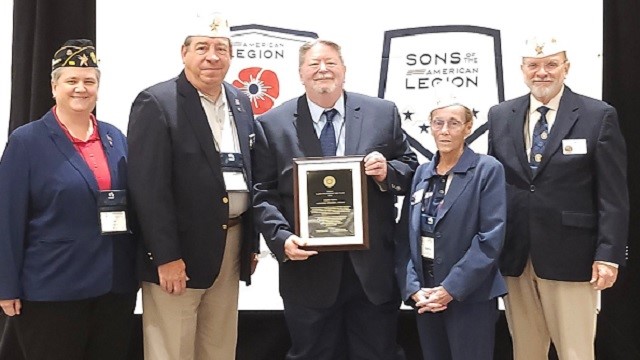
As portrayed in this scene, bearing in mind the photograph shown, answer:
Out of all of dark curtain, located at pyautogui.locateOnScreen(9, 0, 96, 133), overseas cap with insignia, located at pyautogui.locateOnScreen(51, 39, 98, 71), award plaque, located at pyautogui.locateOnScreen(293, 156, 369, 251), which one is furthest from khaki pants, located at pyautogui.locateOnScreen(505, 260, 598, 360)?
dark curtain, located at pyautogui.locateOnScreen(9, 0, 96, 133)

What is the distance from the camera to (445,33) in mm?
3730

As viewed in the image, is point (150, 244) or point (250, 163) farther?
point (250, 163)

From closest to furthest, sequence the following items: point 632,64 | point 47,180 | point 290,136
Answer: point 47,180
point 290,136
point 632,64

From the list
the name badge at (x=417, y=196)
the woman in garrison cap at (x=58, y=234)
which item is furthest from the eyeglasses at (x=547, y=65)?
the woman in garrison cap at (x=58, y=234)

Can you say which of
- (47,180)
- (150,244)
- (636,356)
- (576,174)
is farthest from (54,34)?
(636,356)

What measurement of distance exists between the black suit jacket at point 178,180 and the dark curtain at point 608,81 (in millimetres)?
1411

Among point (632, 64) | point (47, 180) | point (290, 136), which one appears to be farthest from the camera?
point (632, 64)

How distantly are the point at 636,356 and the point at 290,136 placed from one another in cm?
251

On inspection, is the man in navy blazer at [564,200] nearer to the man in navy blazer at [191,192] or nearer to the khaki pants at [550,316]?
the khaki pants at [550,316]

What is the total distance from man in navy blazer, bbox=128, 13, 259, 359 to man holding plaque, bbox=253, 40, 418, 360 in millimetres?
152

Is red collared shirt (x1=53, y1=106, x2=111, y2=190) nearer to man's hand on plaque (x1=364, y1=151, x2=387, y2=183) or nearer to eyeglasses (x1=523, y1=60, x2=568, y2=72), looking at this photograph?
man's hand on plaque (x1=364, y1=151, x2=387, y2=183)

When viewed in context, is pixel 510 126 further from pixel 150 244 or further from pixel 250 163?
pixel 150 244

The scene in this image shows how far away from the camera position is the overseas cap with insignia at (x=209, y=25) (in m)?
2.67

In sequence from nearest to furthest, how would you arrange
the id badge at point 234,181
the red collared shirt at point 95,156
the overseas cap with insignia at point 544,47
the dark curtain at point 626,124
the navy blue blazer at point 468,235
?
the navy blue blazer at point 468,235 < the red collared shirt at point 95,156 < the id badge at point 234,181 < the overseas cap with insignia at point 544,47 < the dark curtain at point 626,124
